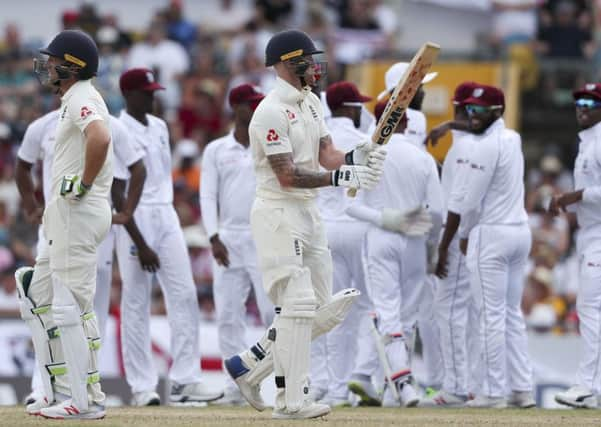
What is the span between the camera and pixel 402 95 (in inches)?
387

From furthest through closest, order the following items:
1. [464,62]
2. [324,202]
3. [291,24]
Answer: [291,24] < [464,62] < [324,202]

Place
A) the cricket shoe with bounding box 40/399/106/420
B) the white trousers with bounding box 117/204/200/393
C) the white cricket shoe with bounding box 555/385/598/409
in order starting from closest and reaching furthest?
the cricket shoe with bounding box 40/399/106/420, the white cricket shoe with bounding box 555/385/598/409, the white trousers with bounding box 117/204/200/393

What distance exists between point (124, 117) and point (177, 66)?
9.63 m

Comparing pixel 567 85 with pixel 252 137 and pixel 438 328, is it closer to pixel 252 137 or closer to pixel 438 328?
pixel 438 328

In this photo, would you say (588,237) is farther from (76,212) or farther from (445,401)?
(76,212)

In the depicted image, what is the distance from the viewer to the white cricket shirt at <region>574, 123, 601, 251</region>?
39.7 feet

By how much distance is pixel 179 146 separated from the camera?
20156 mm

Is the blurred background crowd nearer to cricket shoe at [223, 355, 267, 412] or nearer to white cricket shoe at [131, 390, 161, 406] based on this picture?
white cricket shoe at [131, 390, 161, 406]

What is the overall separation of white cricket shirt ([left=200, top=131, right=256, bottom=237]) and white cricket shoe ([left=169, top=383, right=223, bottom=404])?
1.30 metres

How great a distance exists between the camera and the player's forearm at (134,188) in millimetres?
11773

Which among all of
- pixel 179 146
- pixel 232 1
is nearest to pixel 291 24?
pixel 232 1

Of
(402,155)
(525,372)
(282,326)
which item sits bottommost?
(525,372)

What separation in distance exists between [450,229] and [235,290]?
1.94 m

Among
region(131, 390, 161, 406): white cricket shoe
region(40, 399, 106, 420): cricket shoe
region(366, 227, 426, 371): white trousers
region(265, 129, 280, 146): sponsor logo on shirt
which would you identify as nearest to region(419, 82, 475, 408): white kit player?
region(366, 227, 426, 371): white trousers
